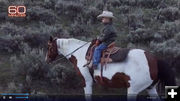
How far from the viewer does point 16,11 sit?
1198 centimetres

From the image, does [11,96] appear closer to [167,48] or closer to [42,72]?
[42,72]

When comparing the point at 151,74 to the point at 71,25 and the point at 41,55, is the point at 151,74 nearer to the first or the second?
the point at 41,55

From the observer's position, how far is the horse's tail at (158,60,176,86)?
20.0ft

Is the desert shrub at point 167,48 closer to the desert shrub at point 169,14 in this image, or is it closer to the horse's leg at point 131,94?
the horse's leg at point 131,94

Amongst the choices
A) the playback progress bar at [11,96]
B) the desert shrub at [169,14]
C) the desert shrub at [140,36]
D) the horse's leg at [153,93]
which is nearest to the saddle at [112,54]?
the horse's leg at [153,93]

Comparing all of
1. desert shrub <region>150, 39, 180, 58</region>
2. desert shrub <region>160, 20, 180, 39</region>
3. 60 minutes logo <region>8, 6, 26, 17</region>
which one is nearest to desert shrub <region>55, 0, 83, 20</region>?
60 minutes logo <region>8, 6, 26, 17</region>

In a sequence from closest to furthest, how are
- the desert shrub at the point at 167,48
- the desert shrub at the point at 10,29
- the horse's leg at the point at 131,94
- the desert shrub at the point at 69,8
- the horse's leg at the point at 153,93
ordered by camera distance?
1. the horse's leg at the point at 131,94
2. the horse's leg at the point at 153,93
3. the desert shrub at the point at 167,48
4. the desert shrub at the point at 10,29
5. the desert shrub at the point at 69,8

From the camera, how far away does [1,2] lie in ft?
41.8

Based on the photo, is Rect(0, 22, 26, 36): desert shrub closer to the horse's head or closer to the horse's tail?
the horse's head

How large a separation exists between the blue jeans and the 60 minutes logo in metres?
5.94

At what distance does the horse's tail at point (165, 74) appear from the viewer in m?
6.08

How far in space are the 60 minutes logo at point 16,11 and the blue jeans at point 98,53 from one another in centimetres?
594

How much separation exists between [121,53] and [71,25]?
5.54 meters

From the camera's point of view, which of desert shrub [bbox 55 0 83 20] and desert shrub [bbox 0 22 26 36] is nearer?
desert shrub [bbox 0 22 26 36]
